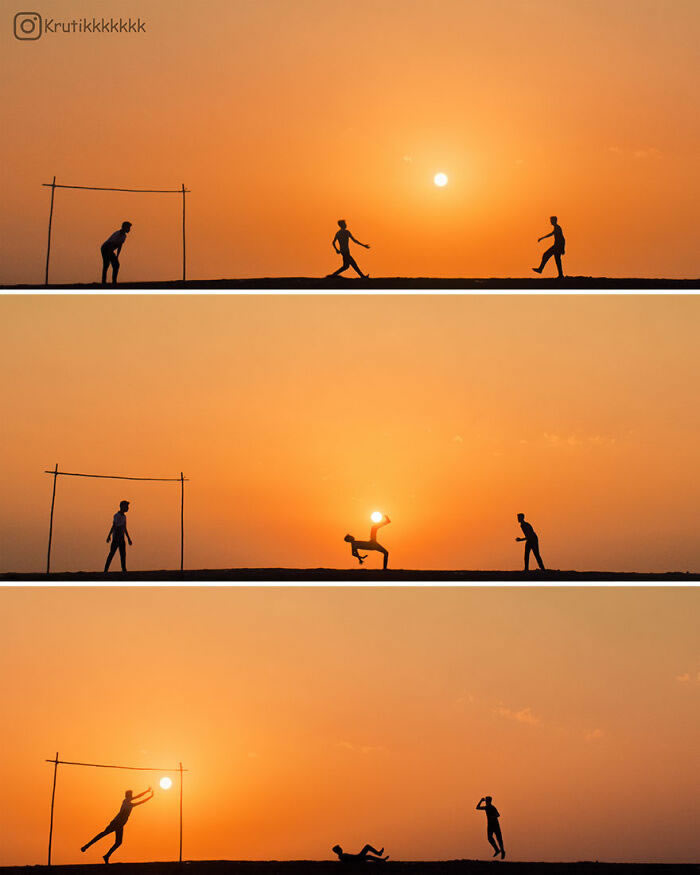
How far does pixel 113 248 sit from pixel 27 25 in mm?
2205

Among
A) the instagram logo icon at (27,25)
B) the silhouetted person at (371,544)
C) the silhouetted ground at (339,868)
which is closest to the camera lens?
the silhouetted ground at (339,868)

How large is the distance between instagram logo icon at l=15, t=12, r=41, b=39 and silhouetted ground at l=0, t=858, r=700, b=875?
6504mm

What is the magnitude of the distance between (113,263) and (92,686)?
3256 millimetres

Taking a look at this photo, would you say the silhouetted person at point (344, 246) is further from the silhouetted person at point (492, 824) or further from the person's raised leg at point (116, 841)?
the person's raised leg at point (116, 841)

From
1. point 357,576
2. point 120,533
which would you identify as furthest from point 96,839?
point 357,576

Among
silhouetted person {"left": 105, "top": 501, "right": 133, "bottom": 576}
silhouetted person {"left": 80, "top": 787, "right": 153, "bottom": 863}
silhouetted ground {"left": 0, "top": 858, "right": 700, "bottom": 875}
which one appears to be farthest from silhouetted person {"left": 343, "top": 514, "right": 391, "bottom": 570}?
silhouetted person {"left": 80, "top": 787, "right": 153, "bottom": 863}

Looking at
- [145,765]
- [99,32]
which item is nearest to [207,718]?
[145,765]

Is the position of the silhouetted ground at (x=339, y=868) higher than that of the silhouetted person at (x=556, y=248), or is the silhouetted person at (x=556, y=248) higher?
the silhouetted person at (x=556, y=248)

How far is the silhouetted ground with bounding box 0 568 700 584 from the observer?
7.22 metres

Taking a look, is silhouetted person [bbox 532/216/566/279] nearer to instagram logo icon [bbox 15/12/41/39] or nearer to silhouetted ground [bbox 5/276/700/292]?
silhouetted ground [bbox 5/276/700/292]

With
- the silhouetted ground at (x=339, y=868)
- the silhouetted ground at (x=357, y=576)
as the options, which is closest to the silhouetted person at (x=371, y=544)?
the silhouetted ground at (x=357, y=576)

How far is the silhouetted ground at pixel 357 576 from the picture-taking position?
7.22m

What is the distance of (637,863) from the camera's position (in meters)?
7.22

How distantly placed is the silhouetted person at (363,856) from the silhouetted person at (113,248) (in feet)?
15.0
